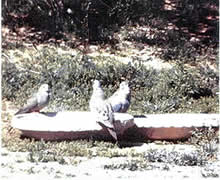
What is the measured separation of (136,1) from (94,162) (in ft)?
26.2

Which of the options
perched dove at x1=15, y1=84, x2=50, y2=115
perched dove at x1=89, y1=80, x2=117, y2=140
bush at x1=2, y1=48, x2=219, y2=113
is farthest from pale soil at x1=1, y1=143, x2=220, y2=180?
bush at x1=2, y1=48, x2=219, y2=113

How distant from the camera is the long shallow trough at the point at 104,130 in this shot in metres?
8.72

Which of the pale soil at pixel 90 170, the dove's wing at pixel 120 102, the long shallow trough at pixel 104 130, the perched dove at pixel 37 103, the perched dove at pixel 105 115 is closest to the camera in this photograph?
the pale soil at pixel 90 170

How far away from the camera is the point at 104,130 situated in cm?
875

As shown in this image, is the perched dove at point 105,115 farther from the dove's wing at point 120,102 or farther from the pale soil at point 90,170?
the pale soil at point 90,170

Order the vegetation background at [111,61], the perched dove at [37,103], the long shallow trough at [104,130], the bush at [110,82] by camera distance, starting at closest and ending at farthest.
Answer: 1. the vegetation background at [111,61]
2. the long shallow trough at [104,130]
3. the perched dove at [37,103]
4. the bush at [110,82]

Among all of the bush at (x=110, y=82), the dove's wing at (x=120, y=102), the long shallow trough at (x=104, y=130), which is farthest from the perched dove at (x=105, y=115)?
the bush at (x=110, y=82)

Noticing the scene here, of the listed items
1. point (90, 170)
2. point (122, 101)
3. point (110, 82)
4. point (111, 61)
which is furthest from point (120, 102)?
point (111, 61)

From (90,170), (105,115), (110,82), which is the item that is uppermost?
(105,115)

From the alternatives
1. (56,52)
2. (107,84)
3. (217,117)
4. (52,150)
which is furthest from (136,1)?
(52,150)

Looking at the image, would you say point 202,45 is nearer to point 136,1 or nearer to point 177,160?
point 136,1

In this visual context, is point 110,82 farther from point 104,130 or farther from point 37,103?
point 104,130

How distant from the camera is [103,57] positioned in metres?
13.4

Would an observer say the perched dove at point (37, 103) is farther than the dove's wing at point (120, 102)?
No
